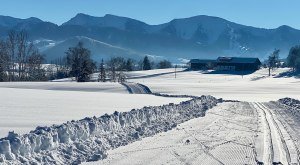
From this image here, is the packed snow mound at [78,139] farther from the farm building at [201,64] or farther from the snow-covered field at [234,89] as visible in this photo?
the farm building at [201,64]

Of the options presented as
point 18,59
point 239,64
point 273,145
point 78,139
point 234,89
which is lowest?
point 234,89

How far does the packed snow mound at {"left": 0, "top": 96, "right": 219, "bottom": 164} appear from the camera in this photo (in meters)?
11.0

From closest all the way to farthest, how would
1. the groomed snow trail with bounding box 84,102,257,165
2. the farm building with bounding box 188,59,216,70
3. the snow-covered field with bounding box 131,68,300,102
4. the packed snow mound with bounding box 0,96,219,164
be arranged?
the packed snow mound with bounding box 0,96,219,164 < the groomed snow trail with bounding box 84,102,257,165 < the snow-covered field with bounding box 131,68,300,102 < the farm building with bounding box 188,59,216,70

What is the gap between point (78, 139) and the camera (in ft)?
44.3

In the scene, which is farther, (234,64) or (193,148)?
(234,64)

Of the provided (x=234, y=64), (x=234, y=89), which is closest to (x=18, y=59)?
(x=234, y=89)

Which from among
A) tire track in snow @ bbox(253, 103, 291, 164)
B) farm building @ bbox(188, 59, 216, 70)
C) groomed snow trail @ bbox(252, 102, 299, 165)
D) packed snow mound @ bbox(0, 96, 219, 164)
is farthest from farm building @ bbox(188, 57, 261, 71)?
packed snow mound @ bbox(0, 96, 219, 164)

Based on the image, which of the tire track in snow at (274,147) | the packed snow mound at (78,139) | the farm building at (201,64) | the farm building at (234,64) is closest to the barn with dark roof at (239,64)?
the farm building at (234,64)

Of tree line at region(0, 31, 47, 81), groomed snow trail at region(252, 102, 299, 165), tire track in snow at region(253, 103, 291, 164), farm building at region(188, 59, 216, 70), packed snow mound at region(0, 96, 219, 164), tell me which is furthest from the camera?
farm building at region(188, 59, 216, 70)

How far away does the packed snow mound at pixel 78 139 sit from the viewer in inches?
434

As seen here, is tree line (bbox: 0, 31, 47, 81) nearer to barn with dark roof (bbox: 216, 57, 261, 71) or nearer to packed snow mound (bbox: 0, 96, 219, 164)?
packed snow mound (bbox: 0, 96, 219, 164)

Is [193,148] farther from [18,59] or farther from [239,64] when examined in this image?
[239,64]

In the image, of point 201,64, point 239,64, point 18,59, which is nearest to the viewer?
point 18,59

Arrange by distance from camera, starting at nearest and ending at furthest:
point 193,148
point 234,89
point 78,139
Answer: point 78,139 < point 193,148 < point 234,89
